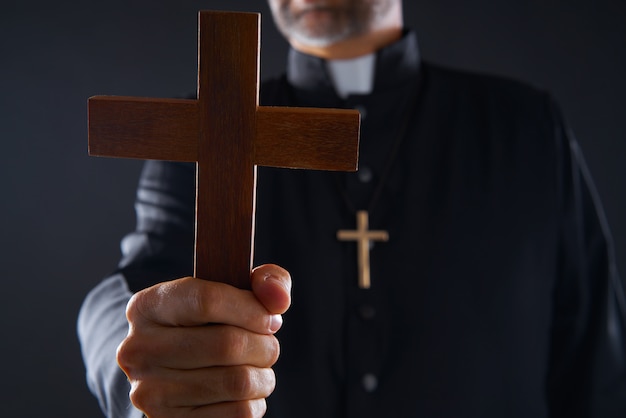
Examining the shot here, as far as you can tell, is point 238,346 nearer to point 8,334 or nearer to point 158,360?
point 158,360

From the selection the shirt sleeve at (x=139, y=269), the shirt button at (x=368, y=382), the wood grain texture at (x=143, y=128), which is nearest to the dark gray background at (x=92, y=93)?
the shirt sleeve at (x=139, y=269)

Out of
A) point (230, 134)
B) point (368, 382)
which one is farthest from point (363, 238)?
point (230, 134)

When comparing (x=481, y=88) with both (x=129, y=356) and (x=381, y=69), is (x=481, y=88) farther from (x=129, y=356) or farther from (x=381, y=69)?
(x=129, y=356)

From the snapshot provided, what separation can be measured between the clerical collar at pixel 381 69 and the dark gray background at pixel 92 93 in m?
0.53

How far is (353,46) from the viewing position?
122 centimetres

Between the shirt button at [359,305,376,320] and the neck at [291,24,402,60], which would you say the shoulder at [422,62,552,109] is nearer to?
the neck at [291,24,402,60]

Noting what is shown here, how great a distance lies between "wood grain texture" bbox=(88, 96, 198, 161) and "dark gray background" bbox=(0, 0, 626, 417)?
117 cm

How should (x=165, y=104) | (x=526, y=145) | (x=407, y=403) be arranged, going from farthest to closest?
1. (x=526, y=145)
2. (x=407, y=403)
3. (x=165, y=104)

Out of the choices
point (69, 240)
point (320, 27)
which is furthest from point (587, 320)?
point (69, 240)

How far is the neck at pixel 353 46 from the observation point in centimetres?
121

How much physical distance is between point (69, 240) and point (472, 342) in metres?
1.10

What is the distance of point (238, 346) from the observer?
59 centimetres

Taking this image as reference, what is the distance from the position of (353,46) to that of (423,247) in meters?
0.37

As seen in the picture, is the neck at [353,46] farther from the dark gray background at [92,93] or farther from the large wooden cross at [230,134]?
the large wooden cross at [230,134]
